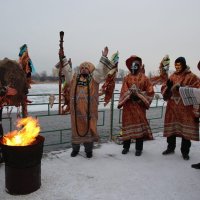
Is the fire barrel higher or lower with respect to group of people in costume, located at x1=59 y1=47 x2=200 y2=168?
lower

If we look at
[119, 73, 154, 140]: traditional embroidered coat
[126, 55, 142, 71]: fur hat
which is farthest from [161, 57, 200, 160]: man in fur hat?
[126, 55, 142, 71]: fur hat

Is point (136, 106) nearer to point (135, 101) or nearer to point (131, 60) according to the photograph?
point (135, 101)

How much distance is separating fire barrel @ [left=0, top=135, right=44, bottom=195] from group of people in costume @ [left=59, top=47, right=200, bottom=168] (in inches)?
57.1

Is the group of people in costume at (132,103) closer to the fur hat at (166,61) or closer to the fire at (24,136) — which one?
the fur hat at (166,61)

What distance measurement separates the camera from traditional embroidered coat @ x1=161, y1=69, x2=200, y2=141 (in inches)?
208

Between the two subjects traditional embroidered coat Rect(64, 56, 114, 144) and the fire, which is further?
traditional embroidered coat Rect(64, 56, 114, 144)

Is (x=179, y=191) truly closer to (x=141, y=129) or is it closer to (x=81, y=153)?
(x=141, y=129)

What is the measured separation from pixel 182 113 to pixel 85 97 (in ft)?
5.92

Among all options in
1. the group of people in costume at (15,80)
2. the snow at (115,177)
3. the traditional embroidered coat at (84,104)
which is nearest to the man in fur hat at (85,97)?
the traditional embroidered coat at (84,104)

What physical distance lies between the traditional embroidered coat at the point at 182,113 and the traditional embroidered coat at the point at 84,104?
4.23ft

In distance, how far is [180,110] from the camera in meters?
5.41

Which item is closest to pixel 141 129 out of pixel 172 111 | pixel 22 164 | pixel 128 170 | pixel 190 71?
pixel 172 111

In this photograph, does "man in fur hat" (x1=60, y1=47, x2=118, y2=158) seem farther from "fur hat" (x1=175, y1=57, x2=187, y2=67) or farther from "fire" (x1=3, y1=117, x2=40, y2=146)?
"fire" (x1=3, y1=117, x2=40, y2=146)

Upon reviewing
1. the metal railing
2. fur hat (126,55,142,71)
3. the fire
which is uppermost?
fur hat (126,55,142,71)
